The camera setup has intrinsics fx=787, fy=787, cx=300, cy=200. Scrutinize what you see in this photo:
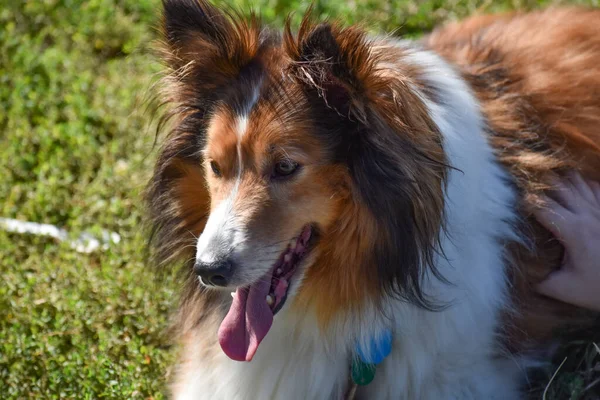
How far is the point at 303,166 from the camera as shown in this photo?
2.79 meters

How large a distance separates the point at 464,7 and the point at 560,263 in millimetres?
3003

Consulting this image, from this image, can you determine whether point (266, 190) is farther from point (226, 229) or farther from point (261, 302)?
point (261, 302)

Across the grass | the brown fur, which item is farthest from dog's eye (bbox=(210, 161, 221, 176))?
the brown fur

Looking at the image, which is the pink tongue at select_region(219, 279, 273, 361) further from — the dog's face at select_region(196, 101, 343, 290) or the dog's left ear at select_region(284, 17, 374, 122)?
the dog's left ear at select_region(284, 17, 374, 122)

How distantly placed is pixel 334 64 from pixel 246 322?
1013mm

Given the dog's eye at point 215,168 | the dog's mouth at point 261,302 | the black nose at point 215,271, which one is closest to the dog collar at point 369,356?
the dog's mouth at point 261,302

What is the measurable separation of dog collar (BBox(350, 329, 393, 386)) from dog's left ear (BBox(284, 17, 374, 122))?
2.98ft

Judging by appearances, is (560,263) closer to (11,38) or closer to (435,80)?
(435,80)

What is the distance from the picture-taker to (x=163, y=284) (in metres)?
4.04

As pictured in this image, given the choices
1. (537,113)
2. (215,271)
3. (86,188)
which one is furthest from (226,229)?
(86,188)

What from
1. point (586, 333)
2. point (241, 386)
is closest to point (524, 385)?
point (586, 333)

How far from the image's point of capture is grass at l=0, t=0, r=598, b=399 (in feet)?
12.1

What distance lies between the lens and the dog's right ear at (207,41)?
2.97 metres

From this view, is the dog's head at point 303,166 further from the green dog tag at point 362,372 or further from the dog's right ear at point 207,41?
the green dog tag at point 362,372
